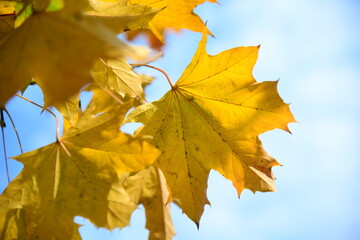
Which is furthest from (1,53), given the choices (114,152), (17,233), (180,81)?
(180,81)

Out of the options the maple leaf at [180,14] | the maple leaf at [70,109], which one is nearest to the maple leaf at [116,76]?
the maple leaf at [70,109]

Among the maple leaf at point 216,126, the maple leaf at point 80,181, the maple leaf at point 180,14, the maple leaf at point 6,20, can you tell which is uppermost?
the maple leaf at point 180,14

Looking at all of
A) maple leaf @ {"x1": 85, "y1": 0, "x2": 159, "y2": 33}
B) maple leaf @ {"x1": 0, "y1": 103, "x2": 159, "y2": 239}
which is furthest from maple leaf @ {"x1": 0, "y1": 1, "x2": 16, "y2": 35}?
maple leaf @ {"x1": 0, "y1": 103, "x2": 159, "y2": 239}

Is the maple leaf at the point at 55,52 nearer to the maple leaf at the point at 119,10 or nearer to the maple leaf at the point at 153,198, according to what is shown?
the maple leaf at the point at 119,10

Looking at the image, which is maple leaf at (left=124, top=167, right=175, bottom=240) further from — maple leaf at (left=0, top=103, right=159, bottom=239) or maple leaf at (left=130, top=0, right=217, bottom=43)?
maple leaf at (left=130, top=0, right=217, bottom=43)

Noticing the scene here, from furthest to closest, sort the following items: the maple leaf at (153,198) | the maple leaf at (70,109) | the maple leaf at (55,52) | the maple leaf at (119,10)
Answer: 1. the maple leaf at (153,198)
2. the maple leaf at (70,109)
3. the maple leaf at (119,10)
4. the maple leaf at (55,52)

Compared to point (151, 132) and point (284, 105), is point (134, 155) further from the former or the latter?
point (284, 105)

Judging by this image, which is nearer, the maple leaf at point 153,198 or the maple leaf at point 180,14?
the maple leaf at point 180,14

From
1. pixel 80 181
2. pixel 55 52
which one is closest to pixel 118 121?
Result: pixel 80 181
